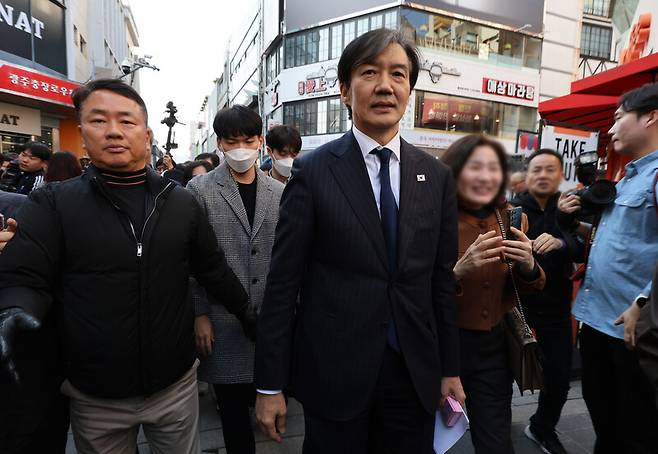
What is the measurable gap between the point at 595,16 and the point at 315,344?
111ft

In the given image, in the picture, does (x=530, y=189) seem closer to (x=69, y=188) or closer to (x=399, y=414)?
(x=399, y=414)

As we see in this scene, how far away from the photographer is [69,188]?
160cm

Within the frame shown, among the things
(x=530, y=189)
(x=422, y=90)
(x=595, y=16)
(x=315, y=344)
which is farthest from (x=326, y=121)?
(x=315, y=344)

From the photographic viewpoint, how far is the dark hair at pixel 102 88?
1630mm

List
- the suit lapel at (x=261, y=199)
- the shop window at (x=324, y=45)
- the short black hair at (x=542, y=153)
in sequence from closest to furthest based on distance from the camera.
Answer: the suit lapel at (x=261, y=199), the short black hair at (x=542, y=153), the shop window at (x=324, y=45)

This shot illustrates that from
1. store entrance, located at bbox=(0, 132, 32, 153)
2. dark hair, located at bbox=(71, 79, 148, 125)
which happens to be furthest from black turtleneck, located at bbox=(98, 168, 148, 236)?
store entrance, located at bbox=(0, 132, 32, 153)

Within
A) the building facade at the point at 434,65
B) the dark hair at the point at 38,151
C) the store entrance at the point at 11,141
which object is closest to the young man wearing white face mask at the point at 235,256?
the dark hair at the point at 38,151

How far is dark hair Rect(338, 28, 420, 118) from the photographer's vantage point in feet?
4.68

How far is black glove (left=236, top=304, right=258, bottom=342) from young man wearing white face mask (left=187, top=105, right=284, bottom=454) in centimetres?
11

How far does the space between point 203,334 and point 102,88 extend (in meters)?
1.30

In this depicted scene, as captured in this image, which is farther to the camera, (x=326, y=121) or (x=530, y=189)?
(x=326, y=121)

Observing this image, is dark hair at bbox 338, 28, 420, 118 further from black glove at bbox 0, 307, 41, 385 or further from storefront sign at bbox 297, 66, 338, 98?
storefront sign at bbox 297, 66, 338, 98

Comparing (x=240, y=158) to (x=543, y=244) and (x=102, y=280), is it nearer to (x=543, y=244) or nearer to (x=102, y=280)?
(x=102, y=280)

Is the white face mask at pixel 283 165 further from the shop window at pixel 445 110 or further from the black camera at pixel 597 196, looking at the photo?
the shop window at pixel 445 110
